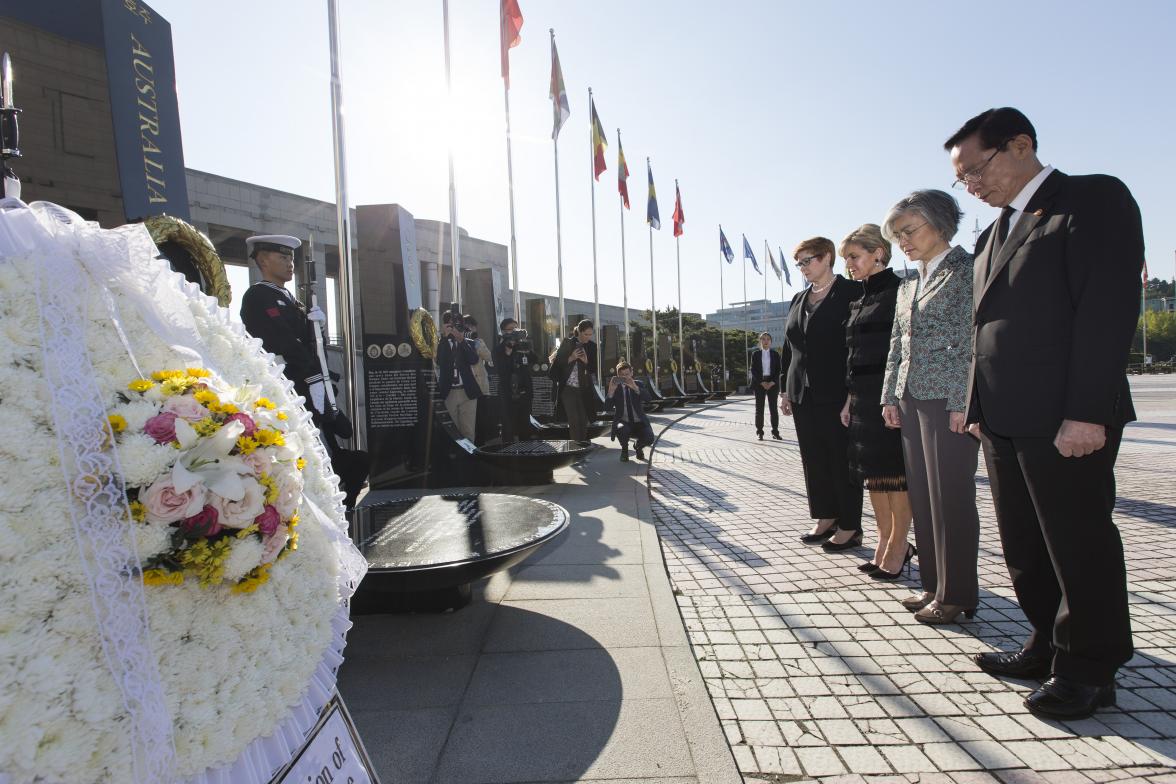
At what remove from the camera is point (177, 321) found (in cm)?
156

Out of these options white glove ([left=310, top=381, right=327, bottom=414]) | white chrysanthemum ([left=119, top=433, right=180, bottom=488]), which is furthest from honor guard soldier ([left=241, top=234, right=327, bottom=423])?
white chrysanthemum ([left=119, top=433, right=180, bottom=488])

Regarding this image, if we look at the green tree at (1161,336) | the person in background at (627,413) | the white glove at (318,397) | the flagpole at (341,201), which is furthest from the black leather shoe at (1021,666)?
the green tree at (1161,336)

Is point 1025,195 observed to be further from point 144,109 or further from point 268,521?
point 144,109

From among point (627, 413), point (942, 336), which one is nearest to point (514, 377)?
point (627, 413)

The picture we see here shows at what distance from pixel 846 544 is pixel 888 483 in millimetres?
1029

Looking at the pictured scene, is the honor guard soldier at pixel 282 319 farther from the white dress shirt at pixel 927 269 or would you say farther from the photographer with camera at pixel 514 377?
the photographer with camera at pixel 514 377

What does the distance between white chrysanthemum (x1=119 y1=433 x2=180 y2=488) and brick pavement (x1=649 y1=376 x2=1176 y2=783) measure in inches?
72.0

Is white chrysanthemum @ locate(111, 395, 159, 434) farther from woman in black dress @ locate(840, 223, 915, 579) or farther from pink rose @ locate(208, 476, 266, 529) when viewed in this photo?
woman in black dress @ locate(840, 223, 915, 579)

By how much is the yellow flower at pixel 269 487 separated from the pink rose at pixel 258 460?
0.05ft

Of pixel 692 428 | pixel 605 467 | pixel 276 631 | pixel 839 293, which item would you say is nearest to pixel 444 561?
pixel 276 631

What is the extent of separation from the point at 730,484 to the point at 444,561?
525 cm

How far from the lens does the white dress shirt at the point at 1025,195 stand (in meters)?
2.43

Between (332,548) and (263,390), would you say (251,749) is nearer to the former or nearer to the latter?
(332,548)

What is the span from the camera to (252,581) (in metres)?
1.44
